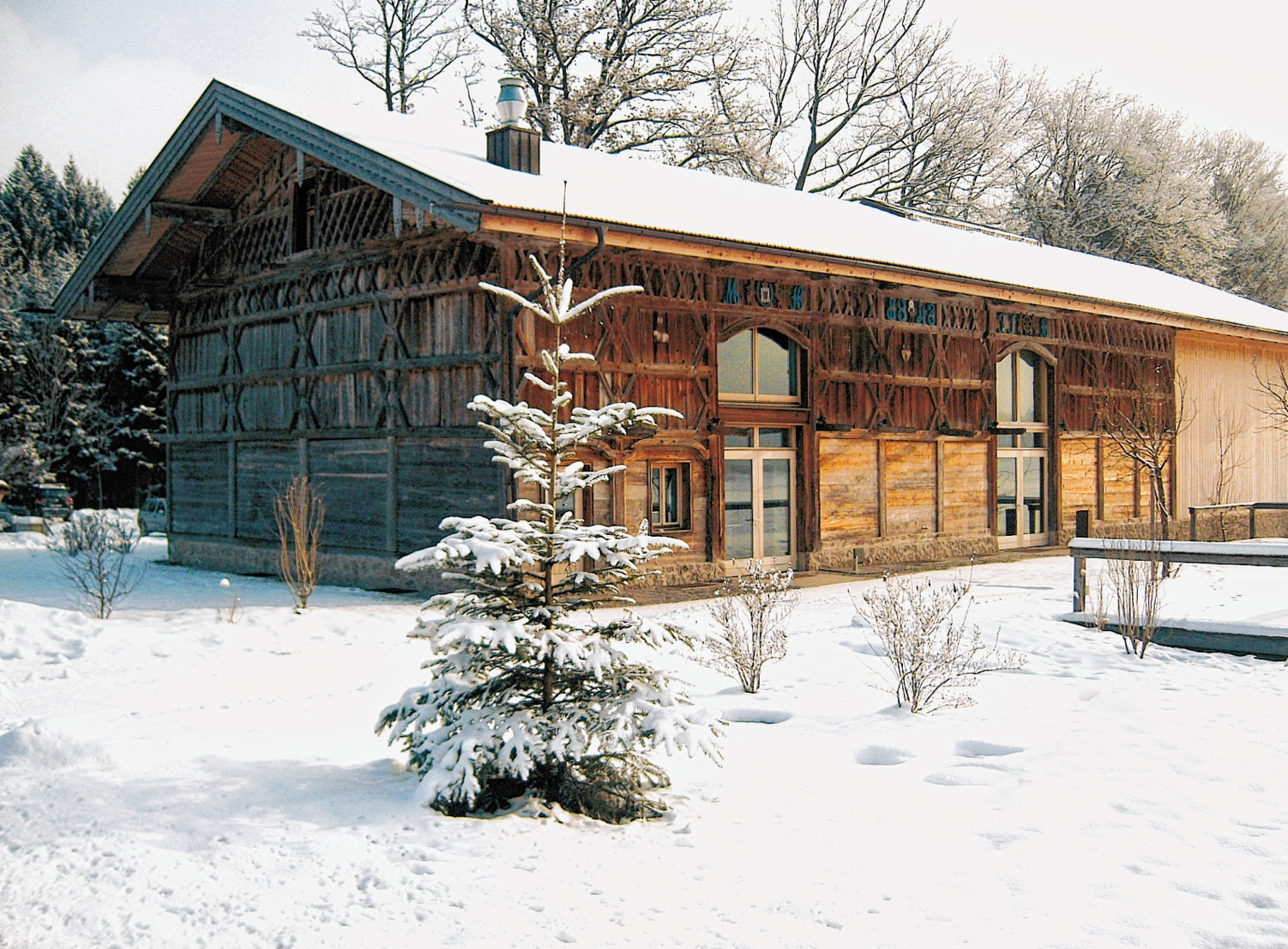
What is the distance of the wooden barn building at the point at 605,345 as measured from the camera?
13977 mm

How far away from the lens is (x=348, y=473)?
16.0 m

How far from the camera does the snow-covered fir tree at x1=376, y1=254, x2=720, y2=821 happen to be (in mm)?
5965

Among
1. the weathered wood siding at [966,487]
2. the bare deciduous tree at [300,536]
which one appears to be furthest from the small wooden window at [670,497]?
the weathered wood siding at [966,487]

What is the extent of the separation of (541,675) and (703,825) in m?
1.23

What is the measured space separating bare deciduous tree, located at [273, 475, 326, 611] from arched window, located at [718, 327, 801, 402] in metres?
5.89

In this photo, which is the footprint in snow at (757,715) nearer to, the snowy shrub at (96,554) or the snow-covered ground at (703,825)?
the snow-covered ground at (703,825)

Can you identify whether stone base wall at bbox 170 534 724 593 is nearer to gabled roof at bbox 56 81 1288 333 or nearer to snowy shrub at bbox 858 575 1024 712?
snowy shrub at bbox 858 575 1024 712

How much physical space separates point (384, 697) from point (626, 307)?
711cm

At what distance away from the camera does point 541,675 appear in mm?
6426

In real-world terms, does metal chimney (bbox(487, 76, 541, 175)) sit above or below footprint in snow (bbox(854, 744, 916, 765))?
above

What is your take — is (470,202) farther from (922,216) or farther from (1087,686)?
(922,216)

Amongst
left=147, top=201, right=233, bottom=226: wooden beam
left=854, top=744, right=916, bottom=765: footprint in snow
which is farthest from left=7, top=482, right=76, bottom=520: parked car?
left=854, top=744, right=916, bottom=765: footprint in snow

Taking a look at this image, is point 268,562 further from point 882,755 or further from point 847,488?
point 882,755

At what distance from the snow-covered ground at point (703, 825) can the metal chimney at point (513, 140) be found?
8.04 metres
